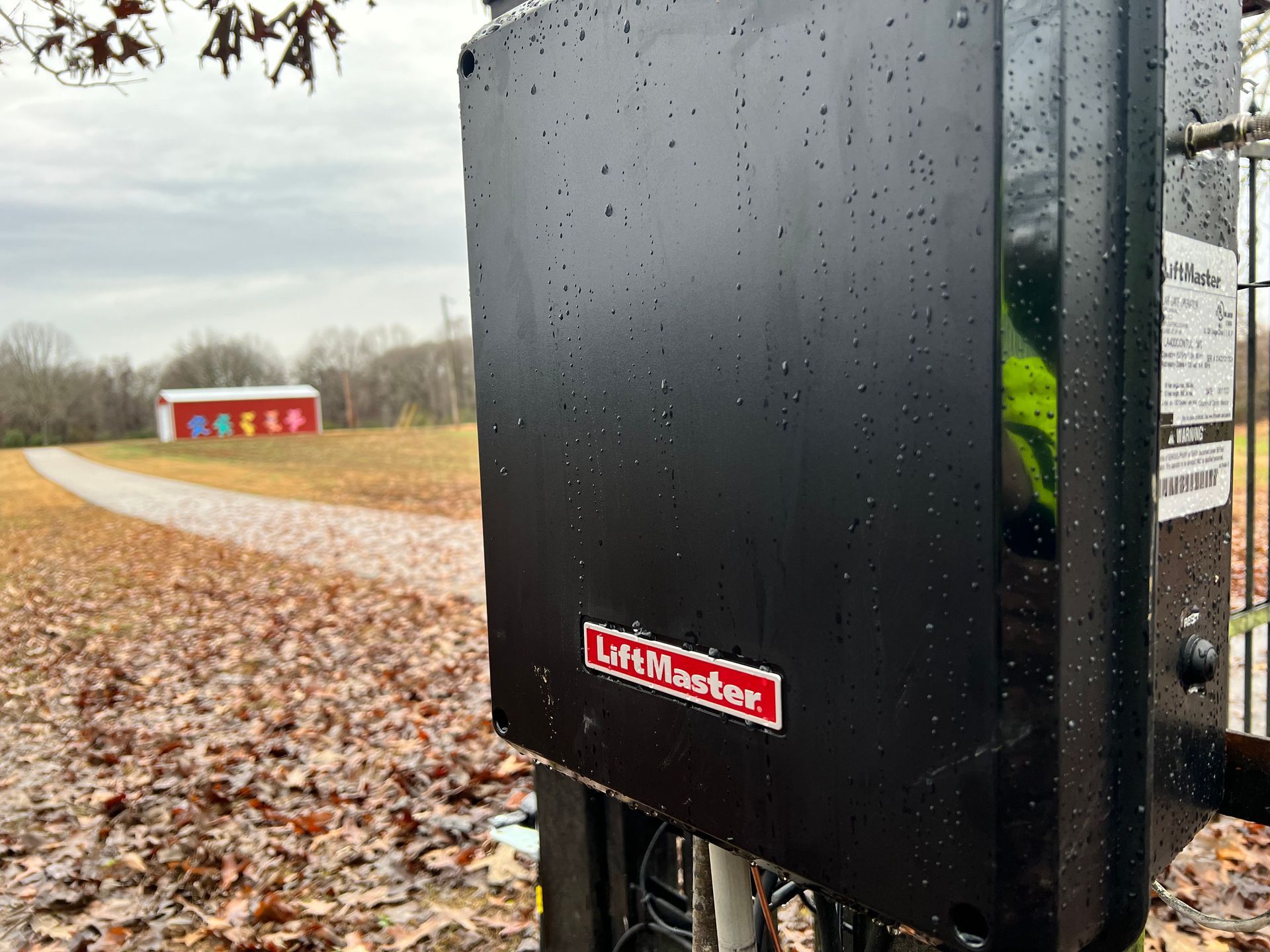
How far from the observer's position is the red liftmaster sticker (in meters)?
0.91

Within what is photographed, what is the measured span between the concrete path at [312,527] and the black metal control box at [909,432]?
6.71 meters

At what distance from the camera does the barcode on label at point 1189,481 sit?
85 centimetres

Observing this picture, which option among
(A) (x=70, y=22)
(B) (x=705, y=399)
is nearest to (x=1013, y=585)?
(B) (x=705, y=399)

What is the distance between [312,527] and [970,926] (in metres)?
13.8

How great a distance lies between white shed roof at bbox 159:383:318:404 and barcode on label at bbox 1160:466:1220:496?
32.8 m

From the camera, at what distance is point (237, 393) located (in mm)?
31234

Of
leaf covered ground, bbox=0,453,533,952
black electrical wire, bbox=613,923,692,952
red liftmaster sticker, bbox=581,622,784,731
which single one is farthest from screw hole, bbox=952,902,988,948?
leaf covered ground, bbox=0,453,533,952

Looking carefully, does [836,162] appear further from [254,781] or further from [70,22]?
[254,781]

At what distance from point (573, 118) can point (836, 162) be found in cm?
39

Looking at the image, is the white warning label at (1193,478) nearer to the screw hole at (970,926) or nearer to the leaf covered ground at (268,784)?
the screw hole at (970,926)

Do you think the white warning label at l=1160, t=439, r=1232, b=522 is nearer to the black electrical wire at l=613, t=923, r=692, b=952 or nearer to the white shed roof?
the black electrical wire at l=613, t=923, r=692, b=952

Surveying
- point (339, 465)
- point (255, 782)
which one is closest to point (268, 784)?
point (255, 782)

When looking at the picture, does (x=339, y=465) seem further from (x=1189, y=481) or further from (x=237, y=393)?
(x=1189, y=481)

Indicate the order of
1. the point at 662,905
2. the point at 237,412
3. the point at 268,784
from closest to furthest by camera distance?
1. the point at 662,905
2. the point at 268,784
3. the point at 237,412
